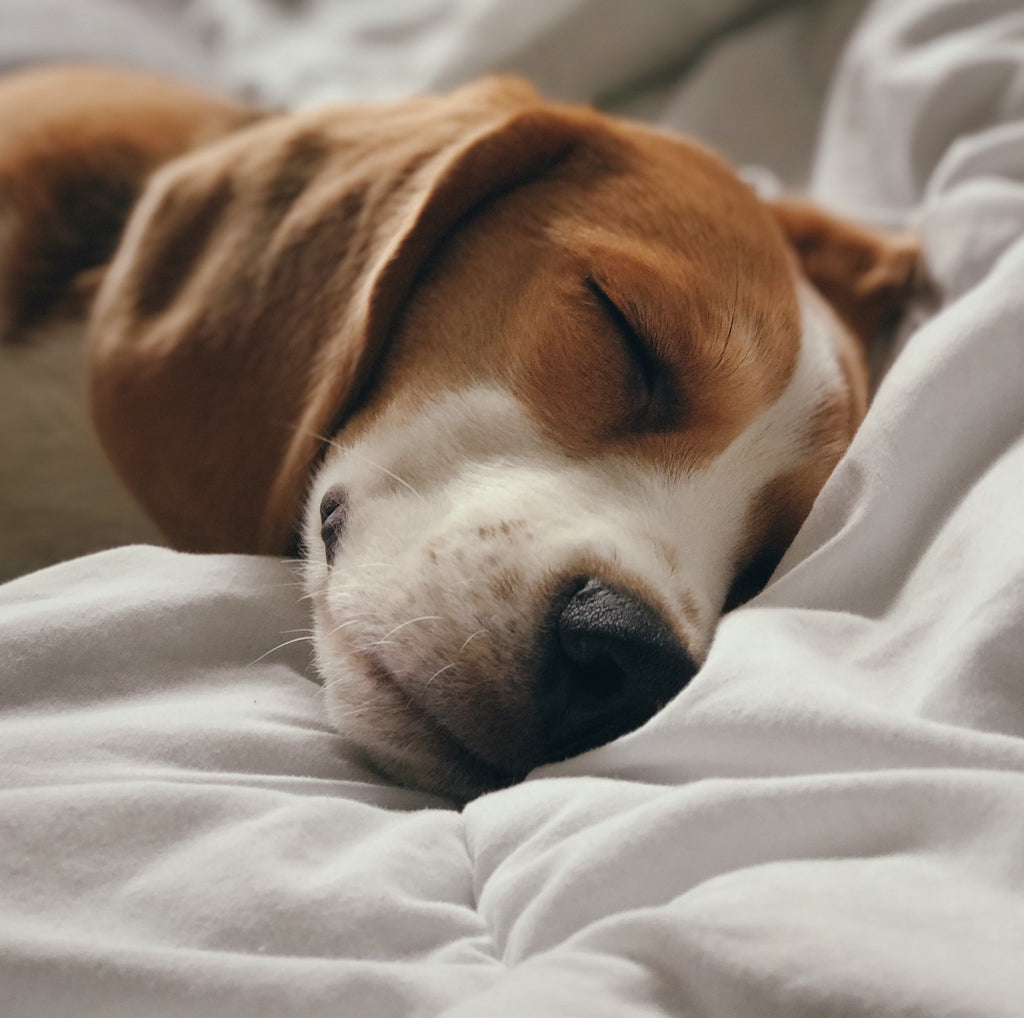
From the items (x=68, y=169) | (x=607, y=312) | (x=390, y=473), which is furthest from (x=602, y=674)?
(x=68, y=169)

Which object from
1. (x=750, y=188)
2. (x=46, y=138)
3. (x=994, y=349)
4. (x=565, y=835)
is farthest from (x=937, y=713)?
(x=46, y=138)

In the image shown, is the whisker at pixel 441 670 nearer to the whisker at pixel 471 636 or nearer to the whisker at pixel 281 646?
the whisker at pixel 471 636

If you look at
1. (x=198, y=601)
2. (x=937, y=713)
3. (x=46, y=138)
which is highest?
Answer: (x=46, y=138)

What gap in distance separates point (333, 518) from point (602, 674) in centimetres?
39

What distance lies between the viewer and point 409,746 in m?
1.07

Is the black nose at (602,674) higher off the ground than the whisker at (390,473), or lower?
lower

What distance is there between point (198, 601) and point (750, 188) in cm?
99

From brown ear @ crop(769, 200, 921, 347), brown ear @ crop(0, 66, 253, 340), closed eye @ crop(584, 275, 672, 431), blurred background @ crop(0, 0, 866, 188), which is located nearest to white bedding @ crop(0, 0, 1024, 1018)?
closed eye @ crop(584, 275, 672, 431)

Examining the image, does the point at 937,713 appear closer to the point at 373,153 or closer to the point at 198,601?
the point at 198,601

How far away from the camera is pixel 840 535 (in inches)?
41.0

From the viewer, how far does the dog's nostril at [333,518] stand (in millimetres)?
1226

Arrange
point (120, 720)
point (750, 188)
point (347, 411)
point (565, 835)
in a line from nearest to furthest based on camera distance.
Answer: point (565, 835) < point (120, 720) < point (347, 411) < point (750, 188)

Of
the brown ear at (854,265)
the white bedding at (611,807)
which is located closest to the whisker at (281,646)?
the white bedding at (611,807)

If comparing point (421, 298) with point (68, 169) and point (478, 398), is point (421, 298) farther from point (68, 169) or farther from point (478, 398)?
point (68, 169)
